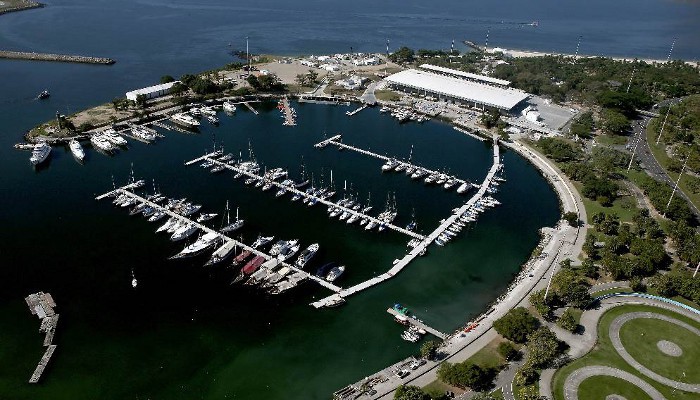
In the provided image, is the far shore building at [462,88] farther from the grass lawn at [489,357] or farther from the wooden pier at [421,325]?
the grass lawn at [489,357]

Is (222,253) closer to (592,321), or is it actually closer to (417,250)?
(417,250)

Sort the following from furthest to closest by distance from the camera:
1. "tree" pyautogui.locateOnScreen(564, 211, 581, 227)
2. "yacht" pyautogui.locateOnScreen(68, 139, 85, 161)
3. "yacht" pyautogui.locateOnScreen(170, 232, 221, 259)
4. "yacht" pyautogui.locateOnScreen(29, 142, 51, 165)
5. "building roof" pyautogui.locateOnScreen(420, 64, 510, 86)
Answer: "building roof" pyautogui.locateOnScreen(420, 64, 510, 86)
"yacht" pyautogui.locateOnScreen(68, 139, 85, 161)
"yacht" pyautogui.locateOnScreen(29, 142, 51, 165)
"tree" pyautogui.locateOnScreen(564, 211, 581, 227)
"yacht" pyautogui.locateOnScreen(170, 232, 221, 259)

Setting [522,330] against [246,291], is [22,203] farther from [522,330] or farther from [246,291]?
[522,330]

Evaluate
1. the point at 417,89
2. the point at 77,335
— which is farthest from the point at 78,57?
the point at 77,335

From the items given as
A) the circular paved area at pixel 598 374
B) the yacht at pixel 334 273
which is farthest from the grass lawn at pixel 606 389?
the yacht at pixel 334 273

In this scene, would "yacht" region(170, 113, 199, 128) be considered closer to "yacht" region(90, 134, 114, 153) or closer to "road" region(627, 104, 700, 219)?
"yacht" region(90, 134, 114, 153)

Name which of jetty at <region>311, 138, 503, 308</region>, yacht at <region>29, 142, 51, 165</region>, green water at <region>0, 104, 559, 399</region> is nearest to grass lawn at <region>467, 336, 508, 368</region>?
green water at <region>0, 104, 559, 399</region>

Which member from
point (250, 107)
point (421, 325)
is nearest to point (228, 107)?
point (250, 107)
